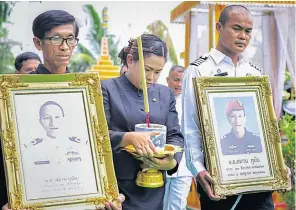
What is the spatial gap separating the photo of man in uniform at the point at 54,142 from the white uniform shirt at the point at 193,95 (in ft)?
1.79

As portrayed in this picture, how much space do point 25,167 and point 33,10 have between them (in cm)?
525

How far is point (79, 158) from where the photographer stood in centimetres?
165

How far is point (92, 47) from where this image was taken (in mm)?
9445

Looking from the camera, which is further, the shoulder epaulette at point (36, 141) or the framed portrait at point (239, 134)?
the framed portrait at point (239, 134)

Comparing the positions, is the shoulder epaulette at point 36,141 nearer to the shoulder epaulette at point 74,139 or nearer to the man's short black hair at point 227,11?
the shoulder epaulette at point 74,139

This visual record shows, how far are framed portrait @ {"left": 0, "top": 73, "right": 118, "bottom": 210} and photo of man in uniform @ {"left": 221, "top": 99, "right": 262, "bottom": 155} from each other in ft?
1.79

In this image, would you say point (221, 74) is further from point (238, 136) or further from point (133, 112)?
Result: point (133, 112)

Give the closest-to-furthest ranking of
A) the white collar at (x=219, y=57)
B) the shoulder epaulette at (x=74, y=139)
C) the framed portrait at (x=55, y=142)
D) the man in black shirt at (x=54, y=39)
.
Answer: the framed portrait at (x=55, y=142) < the shoulder epaulette at (x=74, y=139) < the man in black shirt at (x=54, y=39) < the white collar at (x=219, y=57)

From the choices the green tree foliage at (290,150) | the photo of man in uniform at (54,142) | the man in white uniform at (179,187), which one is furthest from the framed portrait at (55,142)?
the green tree foliage at (290,150)

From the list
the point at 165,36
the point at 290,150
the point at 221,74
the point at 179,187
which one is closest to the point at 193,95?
the point at 221,74

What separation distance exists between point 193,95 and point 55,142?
0.69 m

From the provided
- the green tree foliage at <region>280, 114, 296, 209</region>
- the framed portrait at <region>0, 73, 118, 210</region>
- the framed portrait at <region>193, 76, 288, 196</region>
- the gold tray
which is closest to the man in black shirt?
the framed portrait at <region>0, 73, 118, 210</region>

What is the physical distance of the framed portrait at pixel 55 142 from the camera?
1554 mm

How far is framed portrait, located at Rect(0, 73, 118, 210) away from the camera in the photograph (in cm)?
155
